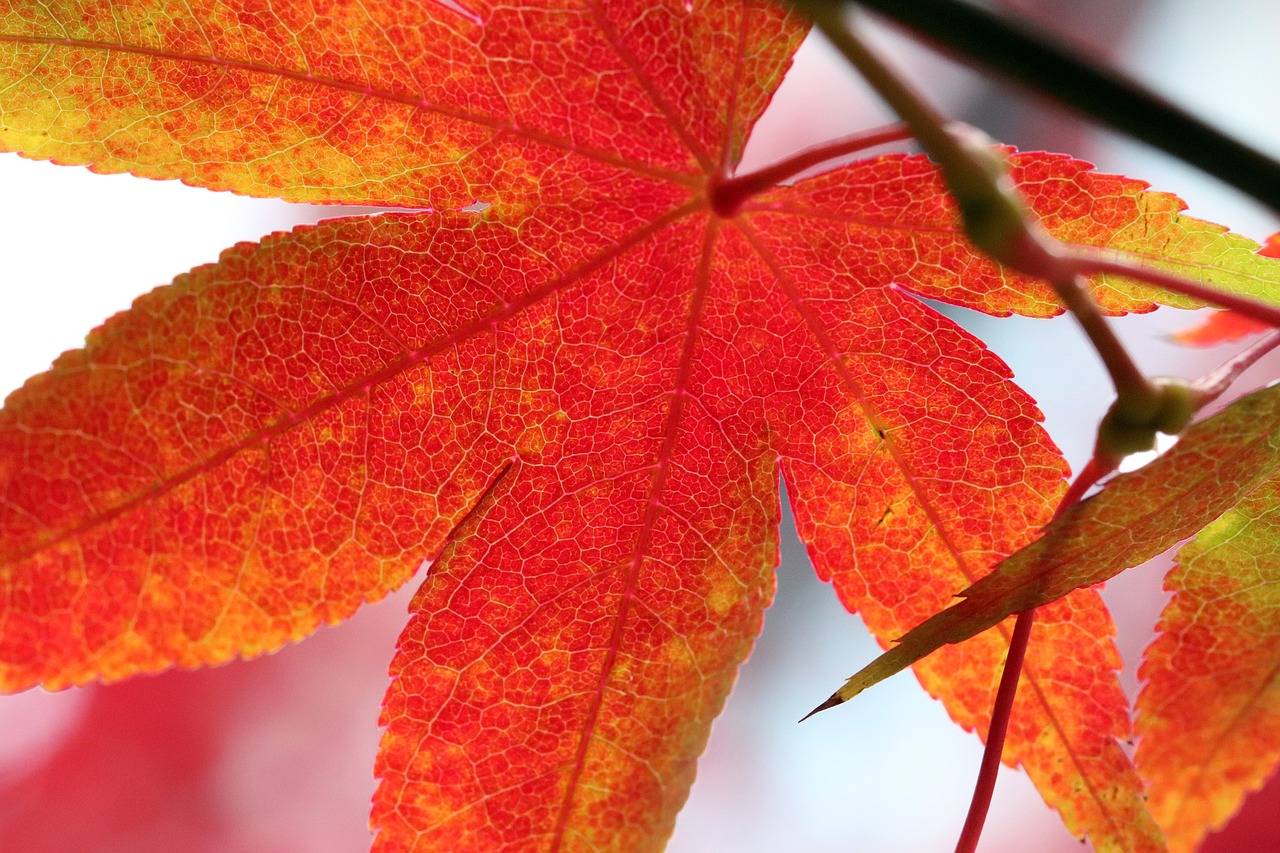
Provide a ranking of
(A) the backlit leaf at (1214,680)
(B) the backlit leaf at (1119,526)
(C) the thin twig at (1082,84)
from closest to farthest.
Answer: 1. (C) the thin twig at (1082,84)
2. (B) the backlit leaf at (1119,526)
3. (A) the backlit leaf at (1214,680)

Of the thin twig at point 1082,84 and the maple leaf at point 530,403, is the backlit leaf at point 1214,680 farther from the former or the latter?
the thin twig at point 1082,84

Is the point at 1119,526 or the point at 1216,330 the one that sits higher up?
the point at 1216,330

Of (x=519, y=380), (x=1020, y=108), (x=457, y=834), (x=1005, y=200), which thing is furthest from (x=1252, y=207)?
(x=1020, y=108)

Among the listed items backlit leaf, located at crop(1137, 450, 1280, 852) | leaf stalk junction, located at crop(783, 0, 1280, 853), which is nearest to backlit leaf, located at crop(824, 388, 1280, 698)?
leaf stalk junction, located at crop(783, 0, 1280, 853)

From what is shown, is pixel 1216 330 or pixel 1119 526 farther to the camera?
pixel 1216 330

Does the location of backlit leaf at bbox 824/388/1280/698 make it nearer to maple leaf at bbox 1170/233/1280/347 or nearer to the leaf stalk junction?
the leaf stalk junction

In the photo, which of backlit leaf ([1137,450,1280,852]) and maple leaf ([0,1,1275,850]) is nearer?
maple leaf ([0,1,1275,850])

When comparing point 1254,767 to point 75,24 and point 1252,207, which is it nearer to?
point 1252,207

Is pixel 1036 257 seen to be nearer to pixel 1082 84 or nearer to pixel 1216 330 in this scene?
pixel 1082 84

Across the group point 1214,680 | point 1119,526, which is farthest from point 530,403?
point 1214,680

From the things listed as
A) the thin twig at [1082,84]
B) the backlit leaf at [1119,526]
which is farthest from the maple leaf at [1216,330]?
the thin twig at [1082,84]
